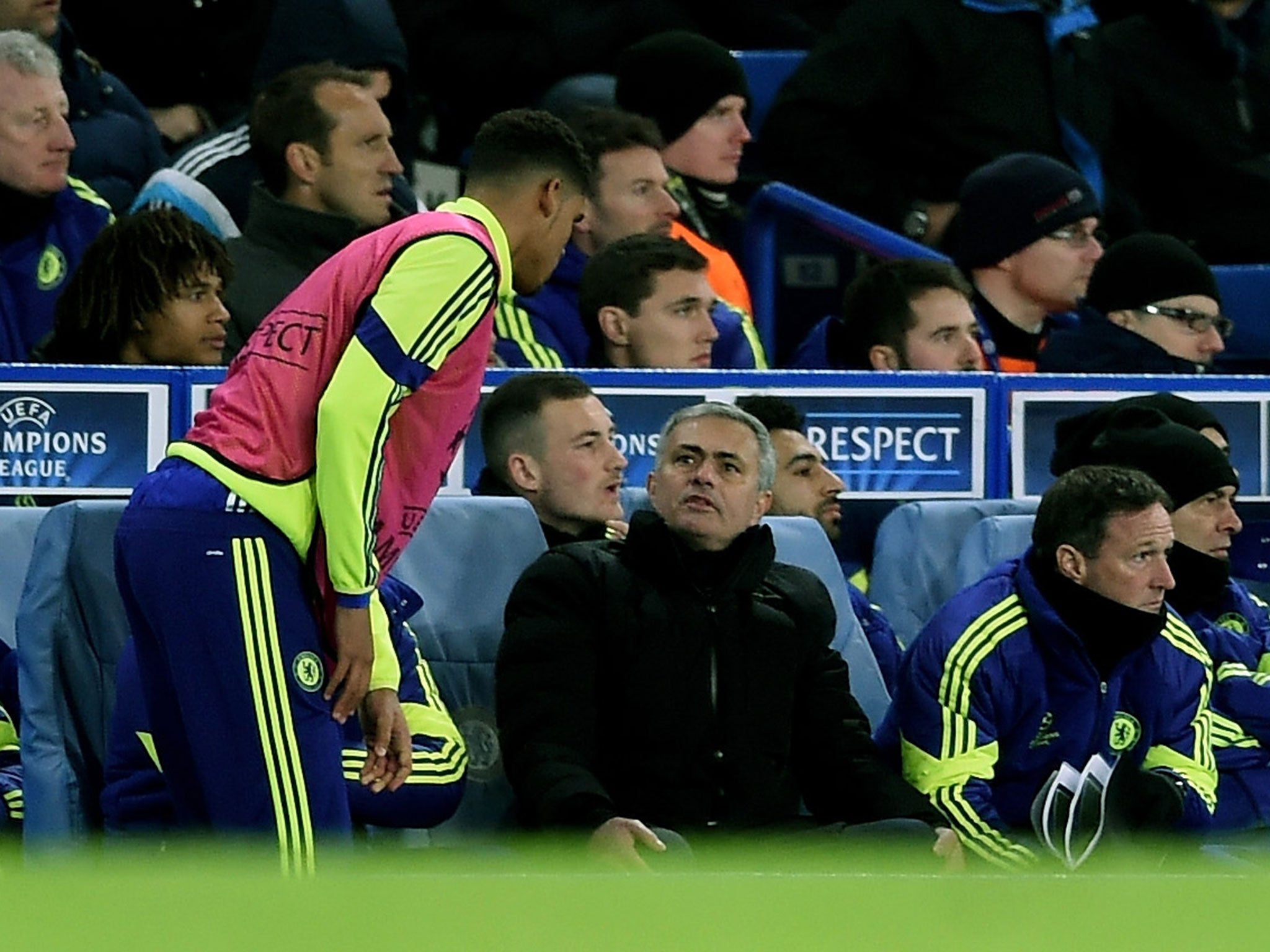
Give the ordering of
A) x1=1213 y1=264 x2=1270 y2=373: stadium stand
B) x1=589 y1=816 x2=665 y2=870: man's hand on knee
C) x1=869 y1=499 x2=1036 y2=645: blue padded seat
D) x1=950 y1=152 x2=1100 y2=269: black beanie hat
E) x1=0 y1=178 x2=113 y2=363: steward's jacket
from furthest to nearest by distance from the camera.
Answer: x1=1213 y1=264 x2=1270 y2=373: stadium stand → x1=950 y1=152 x2=1100 y2=269: black beanie hat → x1=0 y1=178 x2=113 y2=363: steward's jacket → x1=869 y1=499 x2=1036 y2=645: blue padded seat → x1=589 y1=816 x2=665 y2=870: man's hand on knee

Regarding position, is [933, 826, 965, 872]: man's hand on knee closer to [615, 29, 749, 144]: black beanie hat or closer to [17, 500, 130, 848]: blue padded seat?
[17, 500, 130, 848]: blue padded seat

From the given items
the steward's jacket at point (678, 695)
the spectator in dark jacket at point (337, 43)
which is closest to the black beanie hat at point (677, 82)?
the spectator in dark jacket at point (337, 43)

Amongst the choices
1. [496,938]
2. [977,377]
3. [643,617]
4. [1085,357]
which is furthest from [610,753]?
[496,938]

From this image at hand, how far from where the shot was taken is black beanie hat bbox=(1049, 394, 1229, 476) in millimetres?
5910

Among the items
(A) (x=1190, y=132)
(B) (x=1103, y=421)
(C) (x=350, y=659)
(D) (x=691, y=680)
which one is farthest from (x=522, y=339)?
(A) (x=1190, y=132)

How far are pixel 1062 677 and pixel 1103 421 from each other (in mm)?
963

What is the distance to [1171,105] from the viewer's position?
894 cm

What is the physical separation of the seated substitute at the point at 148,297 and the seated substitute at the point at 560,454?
0.71 meters

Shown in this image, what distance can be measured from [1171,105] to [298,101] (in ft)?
11.7

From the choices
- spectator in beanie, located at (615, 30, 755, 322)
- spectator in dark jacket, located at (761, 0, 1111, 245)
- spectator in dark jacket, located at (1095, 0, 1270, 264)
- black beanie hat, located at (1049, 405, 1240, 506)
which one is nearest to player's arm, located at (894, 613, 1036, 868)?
black beanie hat, located at (1049, 405, 1240, 506)

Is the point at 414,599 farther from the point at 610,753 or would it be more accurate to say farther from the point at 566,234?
the point at 566,234

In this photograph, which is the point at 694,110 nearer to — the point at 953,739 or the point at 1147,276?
the point at 1147,276

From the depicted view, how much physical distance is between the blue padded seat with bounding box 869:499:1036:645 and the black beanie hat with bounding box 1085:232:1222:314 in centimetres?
121

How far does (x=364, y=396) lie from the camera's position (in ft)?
12.5
